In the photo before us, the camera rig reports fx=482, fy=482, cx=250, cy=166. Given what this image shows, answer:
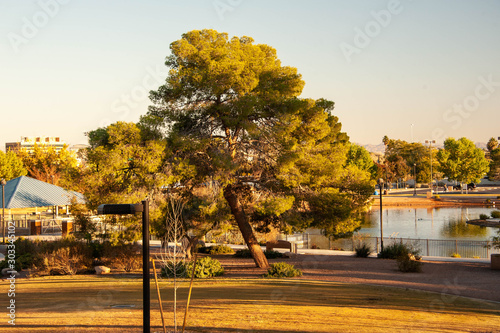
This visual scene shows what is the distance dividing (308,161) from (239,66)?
193 inches

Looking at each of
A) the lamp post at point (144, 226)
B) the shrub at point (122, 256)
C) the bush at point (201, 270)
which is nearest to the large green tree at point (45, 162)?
the shrub at point (122, 256)

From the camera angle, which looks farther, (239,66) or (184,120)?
(184,120)

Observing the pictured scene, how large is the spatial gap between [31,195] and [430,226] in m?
39.3

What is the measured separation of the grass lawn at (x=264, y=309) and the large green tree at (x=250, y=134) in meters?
4.58

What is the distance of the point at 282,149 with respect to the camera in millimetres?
19750

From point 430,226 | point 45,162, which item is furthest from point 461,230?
point 45,162

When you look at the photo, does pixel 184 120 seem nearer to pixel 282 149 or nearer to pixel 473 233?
pixel 282 149

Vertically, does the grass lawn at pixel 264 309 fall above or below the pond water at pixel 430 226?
above

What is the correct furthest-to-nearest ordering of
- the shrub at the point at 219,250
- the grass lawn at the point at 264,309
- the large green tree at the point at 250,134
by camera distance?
the shrub at the point at 219,250 → the large green tree at the point at 250,134 → the grass lawn at the point at 264,309

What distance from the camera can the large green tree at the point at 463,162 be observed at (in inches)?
4050

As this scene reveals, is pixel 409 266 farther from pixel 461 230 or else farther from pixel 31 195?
pixel 461 230

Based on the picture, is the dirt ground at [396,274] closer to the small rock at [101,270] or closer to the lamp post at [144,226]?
the small rock at [101,270]

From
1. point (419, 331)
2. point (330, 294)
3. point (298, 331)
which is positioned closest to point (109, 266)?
point (330, 294)

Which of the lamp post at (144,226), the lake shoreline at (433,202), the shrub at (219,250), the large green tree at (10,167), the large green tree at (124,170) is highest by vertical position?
the large green tree at (10,167)
